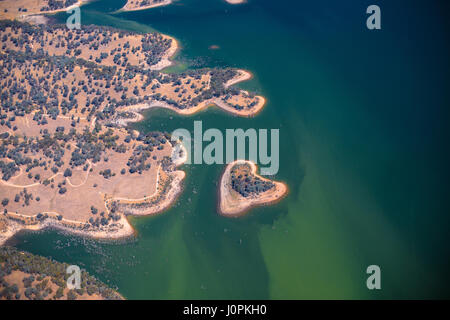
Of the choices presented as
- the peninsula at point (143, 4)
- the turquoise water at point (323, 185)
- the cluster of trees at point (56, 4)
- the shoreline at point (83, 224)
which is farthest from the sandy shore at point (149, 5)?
the shoreline at point (83, 224)

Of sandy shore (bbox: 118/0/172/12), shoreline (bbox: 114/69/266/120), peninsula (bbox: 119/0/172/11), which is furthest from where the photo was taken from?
peninsula (bbox: 119/0/172/11)

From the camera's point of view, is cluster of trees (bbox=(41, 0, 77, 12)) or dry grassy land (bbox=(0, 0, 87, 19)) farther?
cluster of trees (bbox=(41, 0, 77, 12))

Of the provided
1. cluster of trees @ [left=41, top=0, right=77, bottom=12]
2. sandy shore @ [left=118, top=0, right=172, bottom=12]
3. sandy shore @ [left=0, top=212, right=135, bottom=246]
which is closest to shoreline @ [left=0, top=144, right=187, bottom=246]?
sandy shore @ [left=0, top=212, right=135, bottom=246]

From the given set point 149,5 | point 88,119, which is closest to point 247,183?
point 88,119

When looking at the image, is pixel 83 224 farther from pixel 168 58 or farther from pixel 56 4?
pixel 56 4

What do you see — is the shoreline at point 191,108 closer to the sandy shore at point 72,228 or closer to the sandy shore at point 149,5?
the sandy shore at point 72,228

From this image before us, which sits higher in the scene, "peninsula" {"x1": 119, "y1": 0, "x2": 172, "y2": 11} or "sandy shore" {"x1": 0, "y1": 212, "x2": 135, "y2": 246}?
"peninsula" {"x1": 119, "y1": 0, "x2": 172, "y2": 11}

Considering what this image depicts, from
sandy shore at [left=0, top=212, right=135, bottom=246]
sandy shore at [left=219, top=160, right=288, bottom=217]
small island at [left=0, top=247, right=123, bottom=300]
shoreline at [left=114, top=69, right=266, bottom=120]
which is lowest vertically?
small island at [left=0, top=247, right=123, bottom=300]

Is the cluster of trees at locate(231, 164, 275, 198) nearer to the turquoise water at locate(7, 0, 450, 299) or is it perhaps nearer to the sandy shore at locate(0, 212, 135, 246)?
the turquoise water at locate(7, 0, 450, 299)
